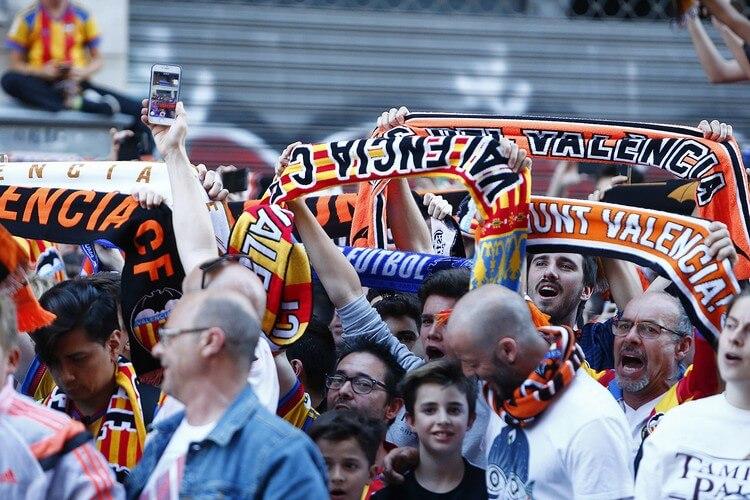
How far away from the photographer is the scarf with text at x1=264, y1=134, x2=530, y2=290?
15.0 feet

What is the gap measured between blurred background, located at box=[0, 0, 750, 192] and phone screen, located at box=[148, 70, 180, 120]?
7742 millimetres

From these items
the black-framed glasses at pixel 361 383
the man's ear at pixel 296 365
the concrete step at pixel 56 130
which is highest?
the concrete step at pixel 56 130

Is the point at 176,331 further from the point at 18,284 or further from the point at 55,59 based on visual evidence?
the point at 55,59

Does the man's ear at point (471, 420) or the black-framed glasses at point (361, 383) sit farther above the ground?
the black-framed glasses at point (361, 383)

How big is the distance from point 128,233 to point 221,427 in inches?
70.6

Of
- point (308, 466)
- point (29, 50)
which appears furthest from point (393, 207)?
point (29, 50)

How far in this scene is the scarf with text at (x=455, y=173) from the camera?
4574 mm

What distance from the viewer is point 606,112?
1335cm

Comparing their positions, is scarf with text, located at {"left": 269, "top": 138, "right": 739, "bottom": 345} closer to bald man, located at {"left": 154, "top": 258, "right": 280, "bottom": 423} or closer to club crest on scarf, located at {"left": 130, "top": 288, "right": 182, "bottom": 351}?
club crest on scarf, located at {"left": 130, "top": 288, "right": 182, "bottom": 351}

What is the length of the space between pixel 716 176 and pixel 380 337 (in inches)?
52.8

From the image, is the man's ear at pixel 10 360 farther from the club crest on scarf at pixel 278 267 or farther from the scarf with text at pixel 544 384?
the scarf with text at pixel 544 384

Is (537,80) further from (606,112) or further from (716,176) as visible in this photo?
(716,176)

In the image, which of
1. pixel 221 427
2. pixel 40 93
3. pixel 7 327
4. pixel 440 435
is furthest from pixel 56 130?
pixel 221 427

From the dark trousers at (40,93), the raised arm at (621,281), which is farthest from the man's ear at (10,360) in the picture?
the dark trousers at (40,93)
